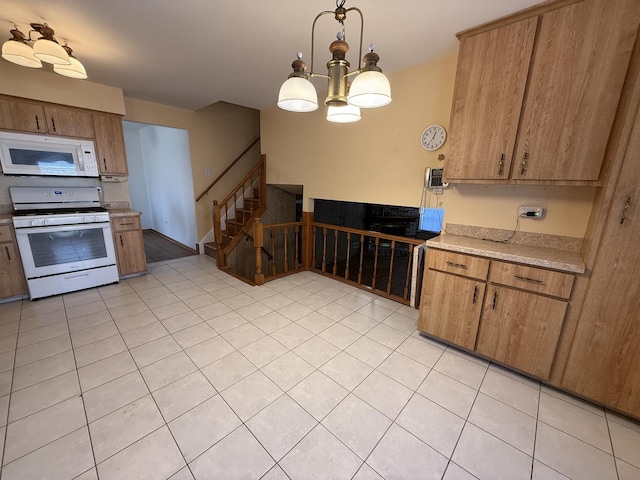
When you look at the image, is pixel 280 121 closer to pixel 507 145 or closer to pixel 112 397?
pixel 507 145

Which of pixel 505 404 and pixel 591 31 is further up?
pixel 591 31

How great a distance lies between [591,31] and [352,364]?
2781mm

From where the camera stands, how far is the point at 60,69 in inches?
84.6

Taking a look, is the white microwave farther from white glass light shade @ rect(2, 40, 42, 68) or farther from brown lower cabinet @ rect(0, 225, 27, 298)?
white glass light shade @ rect(2, 40, 42, 68)

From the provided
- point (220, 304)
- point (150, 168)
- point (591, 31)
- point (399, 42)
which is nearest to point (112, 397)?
point (220, 304)

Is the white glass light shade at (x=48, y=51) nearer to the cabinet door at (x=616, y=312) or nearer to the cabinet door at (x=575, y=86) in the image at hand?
the cabinet door at (x=575, y=86)

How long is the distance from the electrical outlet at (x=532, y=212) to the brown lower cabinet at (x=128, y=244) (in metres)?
4.61

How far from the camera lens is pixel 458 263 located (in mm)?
2094

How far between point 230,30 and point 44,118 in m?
2.77

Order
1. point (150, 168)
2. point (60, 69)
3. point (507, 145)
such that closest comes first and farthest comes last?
point (507, 145)
point (60, 69)
point (150, 168)

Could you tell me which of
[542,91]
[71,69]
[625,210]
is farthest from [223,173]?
[625,210]

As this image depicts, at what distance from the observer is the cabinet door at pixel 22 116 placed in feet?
9.31

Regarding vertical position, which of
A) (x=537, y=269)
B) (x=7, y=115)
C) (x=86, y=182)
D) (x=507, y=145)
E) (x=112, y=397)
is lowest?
(x=112, y=397)

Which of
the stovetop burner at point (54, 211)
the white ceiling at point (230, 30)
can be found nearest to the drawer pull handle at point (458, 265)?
the white ceiling at point (230, 30)
